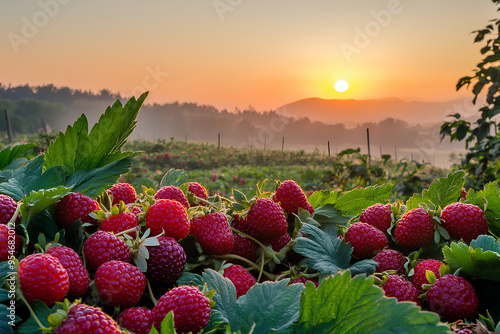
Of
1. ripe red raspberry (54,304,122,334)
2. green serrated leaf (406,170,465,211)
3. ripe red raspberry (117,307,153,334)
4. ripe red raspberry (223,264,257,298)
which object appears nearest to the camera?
ripe red raspberry (54,304,122,334)

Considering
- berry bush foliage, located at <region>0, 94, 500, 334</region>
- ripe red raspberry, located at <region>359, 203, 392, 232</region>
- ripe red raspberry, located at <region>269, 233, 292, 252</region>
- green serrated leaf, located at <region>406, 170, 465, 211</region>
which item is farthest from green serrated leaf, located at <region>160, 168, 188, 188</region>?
green serrated leaf, located at <region>406, 170, 465, 211</region>

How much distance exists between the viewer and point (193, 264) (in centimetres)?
83

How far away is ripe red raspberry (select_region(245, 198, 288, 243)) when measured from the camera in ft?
2.86

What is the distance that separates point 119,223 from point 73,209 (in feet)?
0.36

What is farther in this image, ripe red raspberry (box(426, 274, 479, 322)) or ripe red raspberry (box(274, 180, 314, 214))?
ripe red raspberry (box(274, 180, 314, 214))

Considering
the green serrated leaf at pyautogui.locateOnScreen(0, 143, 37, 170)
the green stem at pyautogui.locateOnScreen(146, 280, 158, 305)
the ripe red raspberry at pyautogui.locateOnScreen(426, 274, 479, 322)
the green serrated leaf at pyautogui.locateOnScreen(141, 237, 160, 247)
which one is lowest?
the ripe red raspberry at pyautogui.locateOnScreen(426, 274, 479, 322)

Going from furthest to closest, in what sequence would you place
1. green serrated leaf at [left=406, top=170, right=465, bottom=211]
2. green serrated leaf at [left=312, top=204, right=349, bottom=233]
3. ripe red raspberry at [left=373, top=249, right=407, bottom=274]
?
green serrated leaf at [left=406, top=170, right=465, bottom=211] → green serrated leaf at [left=312, top=204, right=349, bottom=233] → ripe red raspberry at [left=373, top=249, right=407, bottom=274]

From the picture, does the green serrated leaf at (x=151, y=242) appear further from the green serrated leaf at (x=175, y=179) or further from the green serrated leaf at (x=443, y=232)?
the green serrated leaf at (x=443, y=232)

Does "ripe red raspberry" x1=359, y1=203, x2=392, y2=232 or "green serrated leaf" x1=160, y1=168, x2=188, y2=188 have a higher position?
"green serrated leaf" x1=160, y1=168, x2=188, y2=188

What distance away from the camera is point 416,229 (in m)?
0.96

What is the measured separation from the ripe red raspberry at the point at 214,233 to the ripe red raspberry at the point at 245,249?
0.04m

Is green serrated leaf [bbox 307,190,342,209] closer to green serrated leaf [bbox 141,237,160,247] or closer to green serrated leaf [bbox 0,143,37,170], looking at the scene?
green serrated leaf [bbox 141,237,160,247]

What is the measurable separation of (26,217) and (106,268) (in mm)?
204

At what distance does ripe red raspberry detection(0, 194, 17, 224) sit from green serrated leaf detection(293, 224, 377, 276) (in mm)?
533
